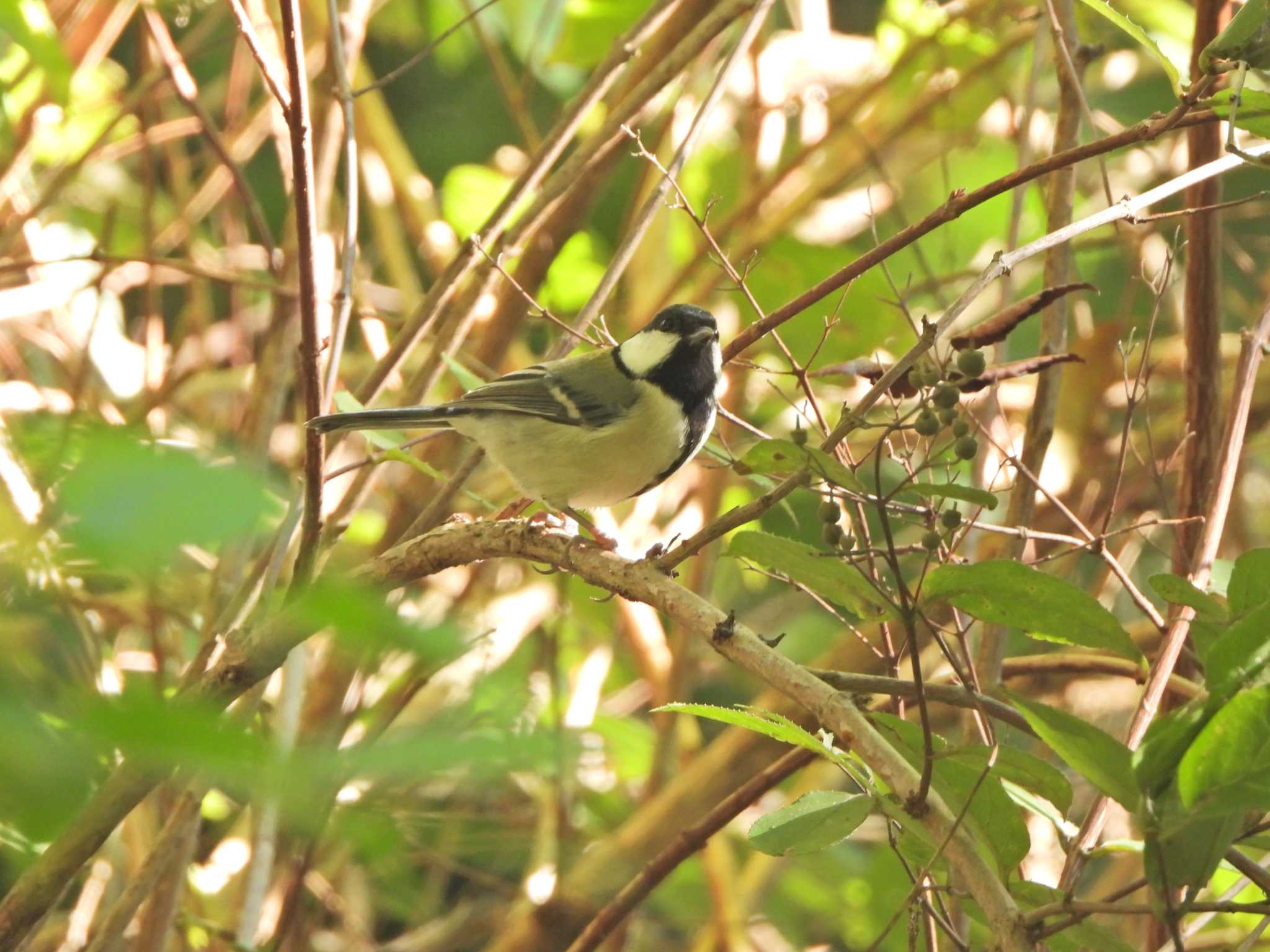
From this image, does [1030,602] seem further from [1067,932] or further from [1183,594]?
[1067,932]

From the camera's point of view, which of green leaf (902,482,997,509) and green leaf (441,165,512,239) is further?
green leaf (441,165,512,239)

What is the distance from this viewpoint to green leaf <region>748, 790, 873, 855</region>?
1.07 m

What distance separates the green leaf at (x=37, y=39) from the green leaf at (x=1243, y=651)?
1.10m

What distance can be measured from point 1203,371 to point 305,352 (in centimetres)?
123

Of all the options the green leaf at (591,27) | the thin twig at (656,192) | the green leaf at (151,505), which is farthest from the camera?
the green leaf at (591,27)

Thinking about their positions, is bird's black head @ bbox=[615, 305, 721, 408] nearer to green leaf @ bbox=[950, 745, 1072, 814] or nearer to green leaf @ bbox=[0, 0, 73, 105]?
green leaf @ bbox=[0, 0, 73, 105]

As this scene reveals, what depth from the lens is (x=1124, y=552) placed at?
276 cm

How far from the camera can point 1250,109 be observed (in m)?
1.07

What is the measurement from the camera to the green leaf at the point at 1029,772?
1.07 metres

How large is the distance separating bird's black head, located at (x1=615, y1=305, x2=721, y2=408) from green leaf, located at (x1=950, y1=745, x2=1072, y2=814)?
1.20m

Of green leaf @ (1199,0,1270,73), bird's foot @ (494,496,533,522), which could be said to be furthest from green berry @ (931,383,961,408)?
bird's foot @ (494,496,533,522)

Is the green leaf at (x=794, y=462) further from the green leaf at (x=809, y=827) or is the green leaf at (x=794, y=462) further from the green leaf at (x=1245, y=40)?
the green leaf at (x=1245, y=40)

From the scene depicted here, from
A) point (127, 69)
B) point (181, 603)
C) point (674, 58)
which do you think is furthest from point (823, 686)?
point (127, 69)

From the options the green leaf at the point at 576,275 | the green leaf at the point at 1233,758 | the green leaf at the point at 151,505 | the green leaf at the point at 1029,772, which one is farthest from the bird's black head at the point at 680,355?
the green leaf at the point at 151,505
